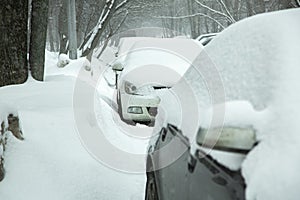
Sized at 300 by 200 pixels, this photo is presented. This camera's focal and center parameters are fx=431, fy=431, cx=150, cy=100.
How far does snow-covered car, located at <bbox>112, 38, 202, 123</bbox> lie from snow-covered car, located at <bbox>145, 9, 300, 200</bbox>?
388cm

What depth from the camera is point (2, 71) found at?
6.11m

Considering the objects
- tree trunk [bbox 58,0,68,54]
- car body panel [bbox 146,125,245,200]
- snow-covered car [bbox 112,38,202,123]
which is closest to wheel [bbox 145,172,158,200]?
car body panel [bbox 146,125,245,200]

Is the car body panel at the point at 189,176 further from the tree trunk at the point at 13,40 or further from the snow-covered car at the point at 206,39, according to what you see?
the snow-covered car at the point at 206,39

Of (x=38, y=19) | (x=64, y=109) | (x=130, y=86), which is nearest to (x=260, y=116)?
(x=64, y=109)

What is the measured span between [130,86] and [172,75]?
30.2 inches

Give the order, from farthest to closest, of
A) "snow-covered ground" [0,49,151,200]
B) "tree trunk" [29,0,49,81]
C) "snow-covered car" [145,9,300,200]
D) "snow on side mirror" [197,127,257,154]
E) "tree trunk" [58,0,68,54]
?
"tree trunk" [58,0,68,54]
"tree trunk" [29,0,49,81]
"snow-covered ground" [0,49,151,200]
"snow on side mirror" [197,127,257,154]
"snow-covered car" [145,9,300,200]

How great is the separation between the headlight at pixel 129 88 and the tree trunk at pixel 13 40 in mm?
A: 1748

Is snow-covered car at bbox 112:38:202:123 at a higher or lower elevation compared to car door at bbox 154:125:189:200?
lower

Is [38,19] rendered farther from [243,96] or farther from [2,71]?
[243,96]

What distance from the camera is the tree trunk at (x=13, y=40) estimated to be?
6160 millimetres

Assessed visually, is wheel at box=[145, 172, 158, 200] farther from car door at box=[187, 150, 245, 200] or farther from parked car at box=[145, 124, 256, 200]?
car door at box=[187, 150, 245, 200]

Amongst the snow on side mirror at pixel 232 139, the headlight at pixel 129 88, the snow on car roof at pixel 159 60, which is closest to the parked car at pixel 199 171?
the snow on side mirror at pixel 232 139

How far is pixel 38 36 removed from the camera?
26.4 ft

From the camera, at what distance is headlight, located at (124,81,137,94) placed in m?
7.25
